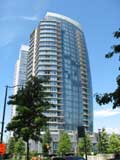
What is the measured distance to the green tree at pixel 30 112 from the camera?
42.2 metres

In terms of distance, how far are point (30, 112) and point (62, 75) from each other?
140 m

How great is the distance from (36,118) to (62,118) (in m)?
133

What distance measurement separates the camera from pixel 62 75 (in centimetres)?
18262

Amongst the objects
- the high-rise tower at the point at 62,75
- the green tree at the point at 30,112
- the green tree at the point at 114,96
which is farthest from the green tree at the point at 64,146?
the green tree at the point at 114,96

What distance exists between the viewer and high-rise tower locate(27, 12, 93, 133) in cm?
17538

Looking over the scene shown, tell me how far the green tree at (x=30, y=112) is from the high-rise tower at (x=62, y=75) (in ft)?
405

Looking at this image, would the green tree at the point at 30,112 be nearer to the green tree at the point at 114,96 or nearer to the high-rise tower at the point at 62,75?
the green tree at the point at 114,96

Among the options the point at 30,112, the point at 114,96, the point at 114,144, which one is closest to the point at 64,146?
the point at 114,144

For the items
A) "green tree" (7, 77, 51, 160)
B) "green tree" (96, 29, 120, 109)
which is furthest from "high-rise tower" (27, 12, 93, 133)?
"green tree" (96, 29, 120, 109)

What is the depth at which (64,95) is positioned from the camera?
179 metres

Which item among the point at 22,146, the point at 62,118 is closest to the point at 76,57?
the point at 62,118

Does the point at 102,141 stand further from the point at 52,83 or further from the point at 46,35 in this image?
the point at 46,35

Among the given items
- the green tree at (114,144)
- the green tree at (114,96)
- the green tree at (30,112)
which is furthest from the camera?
the green tree at (114,144)

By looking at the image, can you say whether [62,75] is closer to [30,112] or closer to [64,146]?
[64,146]
